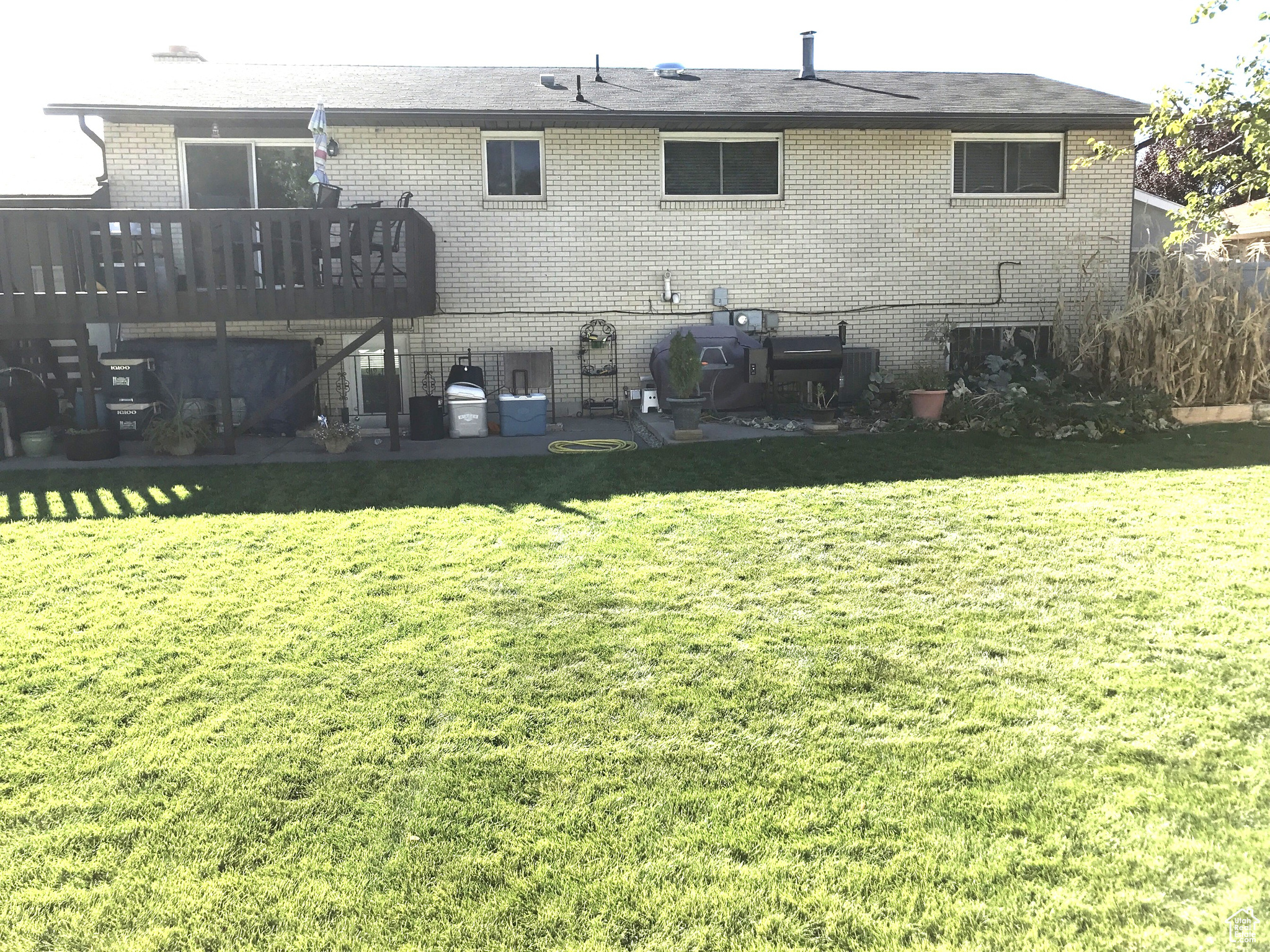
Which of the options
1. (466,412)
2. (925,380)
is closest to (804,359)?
(925,380)

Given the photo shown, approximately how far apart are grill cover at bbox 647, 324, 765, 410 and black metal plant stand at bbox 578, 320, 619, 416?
2.72ft

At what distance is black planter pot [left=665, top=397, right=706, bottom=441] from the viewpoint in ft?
33.3

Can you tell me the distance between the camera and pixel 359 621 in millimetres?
5070

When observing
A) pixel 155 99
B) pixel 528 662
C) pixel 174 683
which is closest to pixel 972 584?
pixel 528 662

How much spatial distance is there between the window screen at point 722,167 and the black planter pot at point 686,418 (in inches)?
164

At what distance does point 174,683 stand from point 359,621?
101 cm

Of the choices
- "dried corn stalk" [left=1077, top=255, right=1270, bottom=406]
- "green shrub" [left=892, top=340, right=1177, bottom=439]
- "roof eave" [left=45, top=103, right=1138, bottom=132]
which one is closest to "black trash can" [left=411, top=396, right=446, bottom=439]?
"roof eave" [left=45, top=103, right=1138, bottom=132]

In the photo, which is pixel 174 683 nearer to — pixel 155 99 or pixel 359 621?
pixel 359 621

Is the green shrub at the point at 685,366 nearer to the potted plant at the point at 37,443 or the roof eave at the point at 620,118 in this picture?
the roof eave at the point at 620,118

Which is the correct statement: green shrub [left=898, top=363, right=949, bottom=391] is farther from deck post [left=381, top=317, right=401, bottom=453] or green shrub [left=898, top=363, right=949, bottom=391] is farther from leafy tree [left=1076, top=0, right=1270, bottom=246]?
deck post [left=381, top=317, right=401, bottom=453]

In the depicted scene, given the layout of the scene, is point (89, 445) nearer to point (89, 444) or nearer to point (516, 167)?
point (89, 444)

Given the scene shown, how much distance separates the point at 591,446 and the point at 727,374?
2.72 m

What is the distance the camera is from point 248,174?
1234 centimetres

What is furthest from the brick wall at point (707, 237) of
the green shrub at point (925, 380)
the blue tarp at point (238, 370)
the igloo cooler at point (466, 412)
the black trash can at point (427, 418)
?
the black trash can at point (427, 418)
